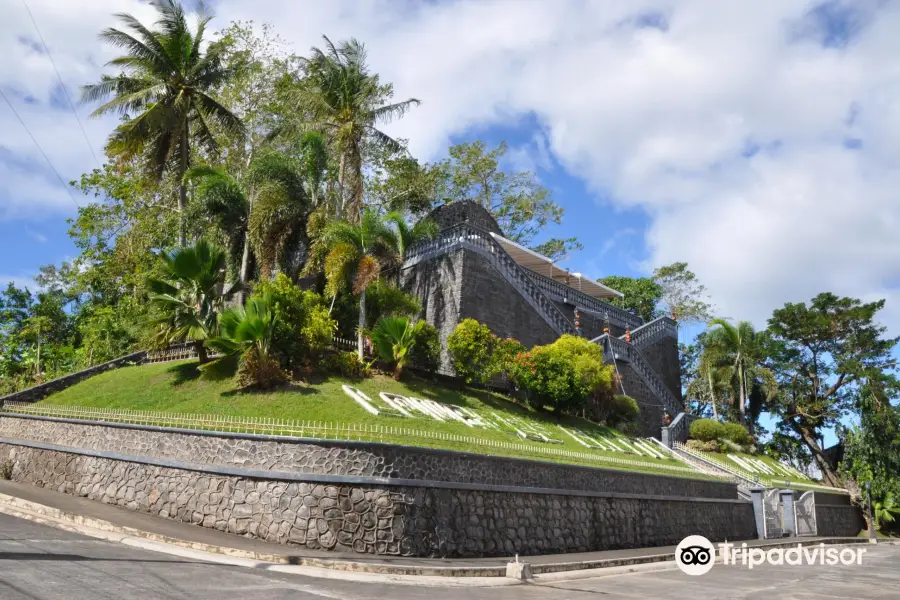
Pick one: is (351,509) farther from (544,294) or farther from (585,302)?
(585,302)

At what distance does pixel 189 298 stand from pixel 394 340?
672 centimetres

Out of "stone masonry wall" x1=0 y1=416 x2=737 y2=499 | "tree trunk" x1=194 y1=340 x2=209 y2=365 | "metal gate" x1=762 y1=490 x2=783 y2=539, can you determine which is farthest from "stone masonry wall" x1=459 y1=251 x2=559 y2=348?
"stone masonry wall" x1=0 y1=416 x2=737 y2=499

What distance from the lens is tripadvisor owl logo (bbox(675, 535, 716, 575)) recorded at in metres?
14.5

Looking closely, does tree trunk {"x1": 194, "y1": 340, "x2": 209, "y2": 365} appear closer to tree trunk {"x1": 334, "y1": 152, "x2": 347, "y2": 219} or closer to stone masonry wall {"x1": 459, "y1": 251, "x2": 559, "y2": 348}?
tree trunk {"x1": 334, "y1": 152, "x2": 347, "y2": 219}

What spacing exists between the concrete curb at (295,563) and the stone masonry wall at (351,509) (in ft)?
3.57

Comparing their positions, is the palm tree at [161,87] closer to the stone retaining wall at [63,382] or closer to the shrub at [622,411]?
the stone retaining wall at [63,382]

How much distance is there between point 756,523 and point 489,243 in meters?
14.6

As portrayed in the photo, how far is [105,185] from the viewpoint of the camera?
35.5 meters

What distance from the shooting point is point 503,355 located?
2494 cm

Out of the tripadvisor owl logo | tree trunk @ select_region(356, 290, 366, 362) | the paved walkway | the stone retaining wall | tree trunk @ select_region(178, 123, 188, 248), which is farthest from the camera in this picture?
tree trunk @ select_region(178, 123, 188, 248)

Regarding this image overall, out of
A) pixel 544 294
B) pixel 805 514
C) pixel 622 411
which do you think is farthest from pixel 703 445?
pixel 544 294

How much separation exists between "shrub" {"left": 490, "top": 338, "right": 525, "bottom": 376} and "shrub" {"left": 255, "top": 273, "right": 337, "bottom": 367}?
241 inches

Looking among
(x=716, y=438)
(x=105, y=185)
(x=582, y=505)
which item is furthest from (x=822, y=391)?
(x=105, y=185)

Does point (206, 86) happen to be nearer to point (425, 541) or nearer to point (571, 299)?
point (571, 299)
